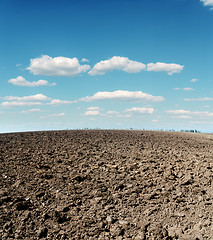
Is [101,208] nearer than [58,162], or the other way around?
[101,208]

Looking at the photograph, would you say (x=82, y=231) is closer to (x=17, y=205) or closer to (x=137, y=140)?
(x=17, y=205)

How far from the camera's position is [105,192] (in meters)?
7.52

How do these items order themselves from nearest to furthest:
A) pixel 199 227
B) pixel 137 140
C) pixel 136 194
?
pixel 199 227, pixel 136 194, pixel 137 140

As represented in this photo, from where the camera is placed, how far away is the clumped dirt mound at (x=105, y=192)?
614 centimetres

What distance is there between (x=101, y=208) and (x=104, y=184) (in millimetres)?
1146

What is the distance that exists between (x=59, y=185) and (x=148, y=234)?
3376 millimetres

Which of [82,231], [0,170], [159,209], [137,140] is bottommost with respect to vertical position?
[82,231]

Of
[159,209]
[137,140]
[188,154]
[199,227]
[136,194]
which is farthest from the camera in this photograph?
[137,140]

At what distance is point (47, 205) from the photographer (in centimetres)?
704

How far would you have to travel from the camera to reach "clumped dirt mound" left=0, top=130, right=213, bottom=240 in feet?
20.2

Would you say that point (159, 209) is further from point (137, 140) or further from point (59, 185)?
point (137, 140)

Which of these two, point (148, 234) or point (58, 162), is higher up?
point (58, 162)

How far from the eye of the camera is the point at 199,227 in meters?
5.87

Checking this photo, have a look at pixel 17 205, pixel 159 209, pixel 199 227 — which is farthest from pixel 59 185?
pixel 199 227
